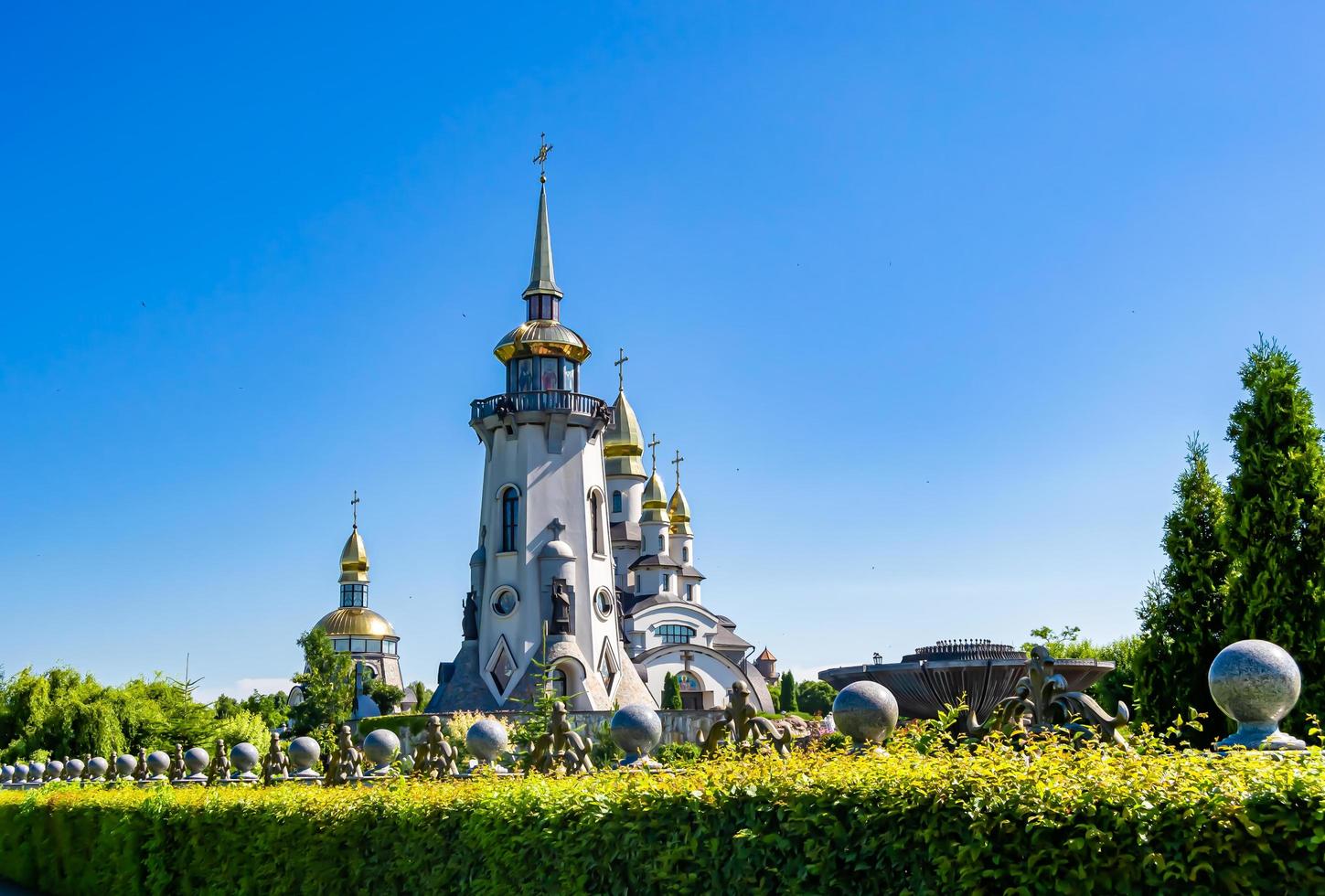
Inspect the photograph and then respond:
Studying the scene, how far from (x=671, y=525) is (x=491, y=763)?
203 ft

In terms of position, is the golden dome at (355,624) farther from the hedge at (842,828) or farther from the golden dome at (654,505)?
the hedge at (842,828)

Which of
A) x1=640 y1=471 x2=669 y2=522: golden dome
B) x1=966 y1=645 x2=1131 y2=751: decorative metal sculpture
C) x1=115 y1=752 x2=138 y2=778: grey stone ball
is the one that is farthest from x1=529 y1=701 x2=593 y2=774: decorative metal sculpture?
x1=640 y1=471 x2=669 y2=522: golden dome

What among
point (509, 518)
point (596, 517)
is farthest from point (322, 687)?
point (596, 517)

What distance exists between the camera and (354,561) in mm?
76000

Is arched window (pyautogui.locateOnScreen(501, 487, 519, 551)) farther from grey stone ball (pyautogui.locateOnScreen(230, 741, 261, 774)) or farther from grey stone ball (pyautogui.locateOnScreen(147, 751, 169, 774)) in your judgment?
grey stone ball (pyautogui.locateOnScreen(230, 741, 261, 774))

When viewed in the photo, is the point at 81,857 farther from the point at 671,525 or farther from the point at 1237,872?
the point at 671,525

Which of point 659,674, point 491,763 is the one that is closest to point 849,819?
point 491,763

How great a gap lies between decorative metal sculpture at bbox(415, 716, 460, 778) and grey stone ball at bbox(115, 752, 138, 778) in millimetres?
13297

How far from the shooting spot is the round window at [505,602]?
147 feet

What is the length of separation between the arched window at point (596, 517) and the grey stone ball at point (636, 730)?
1498 inches

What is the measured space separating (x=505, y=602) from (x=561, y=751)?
35.6m

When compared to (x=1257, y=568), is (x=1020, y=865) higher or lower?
lower

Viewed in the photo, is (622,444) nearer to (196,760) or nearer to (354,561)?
(354,561)

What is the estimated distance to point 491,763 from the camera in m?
10.6
